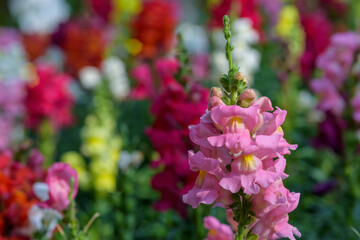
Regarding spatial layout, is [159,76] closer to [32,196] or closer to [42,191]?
[32,196]

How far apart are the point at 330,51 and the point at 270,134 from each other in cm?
153

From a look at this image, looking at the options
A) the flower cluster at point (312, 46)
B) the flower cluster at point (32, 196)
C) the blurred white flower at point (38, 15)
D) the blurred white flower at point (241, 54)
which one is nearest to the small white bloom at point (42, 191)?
the flower cluster at point (32, 196)

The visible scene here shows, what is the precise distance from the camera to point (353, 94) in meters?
2.40

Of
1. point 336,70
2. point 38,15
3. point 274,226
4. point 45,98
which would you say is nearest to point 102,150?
point 45,98

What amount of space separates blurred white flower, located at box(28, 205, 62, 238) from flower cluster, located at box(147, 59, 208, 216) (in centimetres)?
43

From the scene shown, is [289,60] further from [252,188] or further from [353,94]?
[252,188]

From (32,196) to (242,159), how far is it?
932 millimetres

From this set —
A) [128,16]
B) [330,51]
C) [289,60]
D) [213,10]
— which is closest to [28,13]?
[128,16]

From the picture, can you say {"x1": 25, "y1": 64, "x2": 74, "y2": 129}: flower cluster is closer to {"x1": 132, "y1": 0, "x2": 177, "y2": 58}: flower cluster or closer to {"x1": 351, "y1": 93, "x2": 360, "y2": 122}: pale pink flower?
{"x1": 132, "y1": 0, "x2": 177, "y2": 58}: flower cluster

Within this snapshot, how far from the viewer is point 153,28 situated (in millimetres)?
4336

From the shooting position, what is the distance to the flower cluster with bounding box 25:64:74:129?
11.4ft

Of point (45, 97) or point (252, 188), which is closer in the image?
point (252, 188)

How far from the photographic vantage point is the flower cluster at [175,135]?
1827 millimetres

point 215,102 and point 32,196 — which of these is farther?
point 32,196
